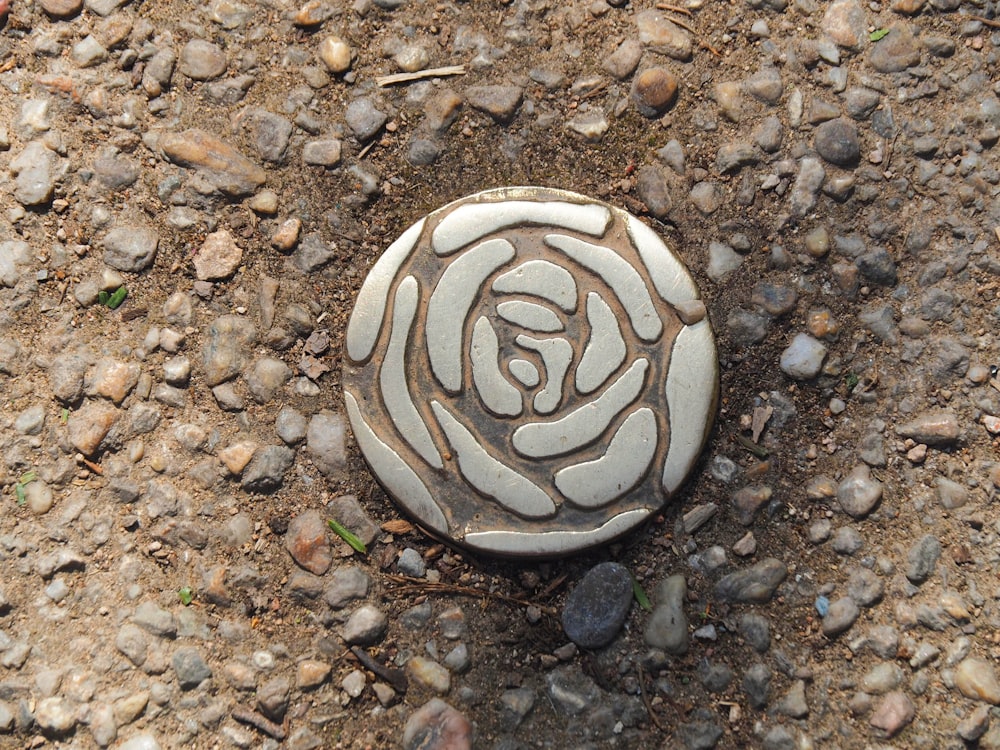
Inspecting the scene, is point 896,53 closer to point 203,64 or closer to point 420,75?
point 420,75

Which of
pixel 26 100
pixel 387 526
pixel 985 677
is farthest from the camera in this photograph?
pixel 26 100

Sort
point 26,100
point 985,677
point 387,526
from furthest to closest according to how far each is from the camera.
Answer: point 26,100 < point 387,526 < point 985,677

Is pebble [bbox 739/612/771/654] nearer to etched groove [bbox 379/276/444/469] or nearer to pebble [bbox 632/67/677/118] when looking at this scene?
etched groove [bbox 379/276/444/469]

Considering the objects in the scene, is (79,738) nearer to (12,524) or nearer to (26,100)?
(12,524)

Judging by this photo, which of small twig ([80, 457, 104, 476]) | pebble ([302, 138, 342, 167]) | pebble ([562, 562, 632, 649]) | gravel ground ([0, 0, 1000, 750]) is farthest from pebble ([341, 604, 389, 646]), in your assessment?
pebble ([302, 138, 342, 167])

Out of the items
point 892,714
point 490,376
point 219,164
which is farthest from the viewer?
point 219,164

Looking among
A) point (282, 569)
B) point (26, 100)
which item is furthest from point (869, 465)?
point (26, 100)

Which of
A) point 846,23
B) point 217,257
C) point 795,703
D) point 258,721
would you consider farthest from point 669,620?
point 846,23
